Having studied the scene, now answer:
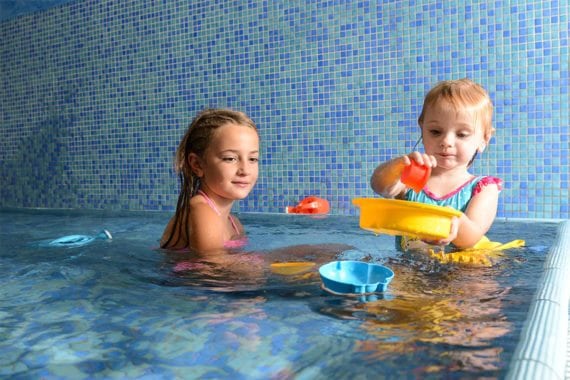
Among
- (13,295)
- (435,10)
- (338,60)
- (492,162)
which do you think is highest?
(435,10)

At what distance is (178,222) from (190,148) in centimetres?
36

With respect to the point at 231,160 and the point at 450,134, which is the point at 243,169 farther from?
the point at 450,134

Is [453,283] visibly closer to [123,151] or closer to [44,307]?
[44,307]

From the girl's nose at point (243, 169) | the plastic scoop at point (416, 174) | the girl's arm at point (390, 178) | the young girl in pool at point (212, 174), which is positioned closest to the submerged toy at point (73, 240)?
the young girl in pool at point (212, 174)

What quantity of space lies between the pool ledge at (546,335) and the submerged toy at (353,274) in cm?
41

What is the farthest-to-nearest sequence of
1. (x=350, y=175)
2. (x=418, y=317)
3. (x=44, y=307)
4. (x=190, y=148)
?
1. (x=350, y=175)
2. (x=190, y=148)
3. (x=44, y=307)
4. (x=418, y=317)

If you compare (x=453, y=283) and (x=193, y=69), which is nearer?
(x=453, y=283)

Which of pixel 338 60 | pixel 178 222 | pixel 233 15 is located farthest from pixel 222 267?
pixel 233 15

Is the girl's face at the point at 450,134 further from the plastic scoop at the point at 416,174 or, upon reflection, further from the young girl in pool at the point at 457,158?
the plastic scoop at the point at 416,174

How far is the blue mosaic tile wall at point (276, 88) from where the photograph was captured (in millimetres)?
4078

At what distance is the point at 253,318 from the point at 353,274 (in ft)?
1.37

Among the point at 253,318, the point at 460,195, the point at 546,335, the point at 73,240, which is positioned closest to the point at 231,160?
the point at 460,195

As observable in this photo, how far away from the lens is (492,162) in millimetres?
4184

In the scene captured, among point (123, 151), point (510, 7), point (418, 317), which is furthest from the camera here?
point (123, 151)
